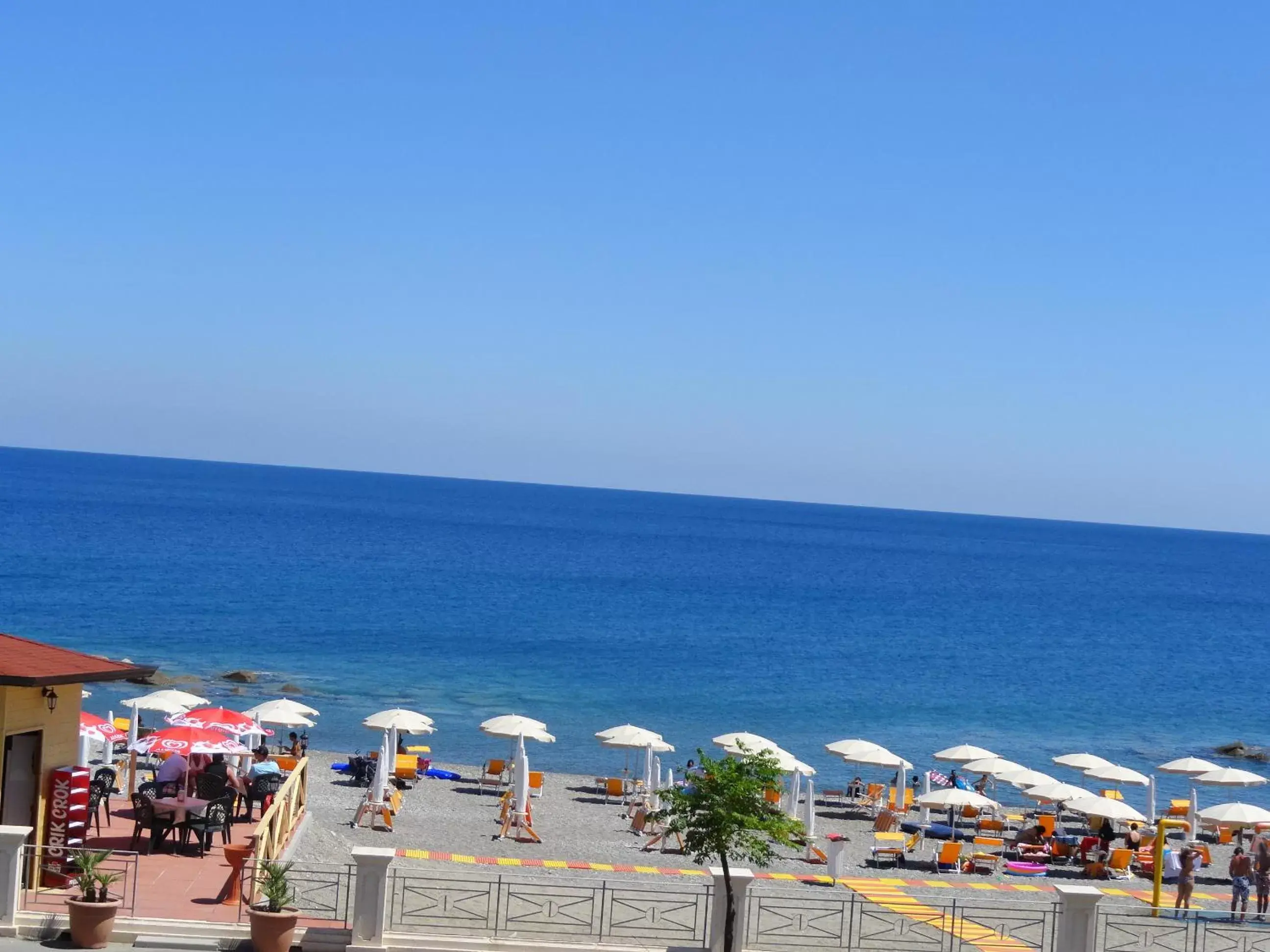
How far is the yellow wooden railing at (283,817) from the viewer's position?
1661 cm

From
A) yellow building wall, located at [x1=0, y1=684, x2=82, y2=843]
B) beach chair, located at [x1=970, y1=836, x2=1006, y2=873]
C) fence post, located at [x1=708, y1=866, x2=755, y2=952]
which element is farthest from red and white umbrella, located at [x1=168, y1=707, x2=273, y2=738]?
beach chair, located at [x1=970, y1=836, x2=1006, y2=873]

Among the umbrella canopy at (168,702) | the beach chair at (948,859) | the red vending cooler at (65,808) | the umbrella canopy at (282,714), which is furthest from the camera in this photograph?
the umbrella canopy at (282,714)

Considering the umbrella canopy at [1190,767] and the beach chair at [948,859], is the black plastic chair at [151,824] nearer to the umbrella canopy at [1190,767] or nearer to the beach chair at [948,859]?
the beach chair at [948,859]

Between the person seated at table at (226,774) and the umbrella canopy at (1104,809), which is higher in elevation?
the person seated at table at (226,774)

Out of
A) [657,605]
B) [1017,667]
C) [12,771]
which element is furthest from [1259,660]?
[12,771]

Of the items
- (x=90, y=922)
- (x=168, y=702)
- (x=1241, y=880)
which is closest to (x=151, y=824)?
(x=90, y=922)

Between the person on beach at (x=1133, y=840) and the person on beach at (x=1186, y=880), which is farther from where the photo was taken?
the person on beach at (x=1133, y=840)

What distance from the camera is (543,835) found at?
1031 inches

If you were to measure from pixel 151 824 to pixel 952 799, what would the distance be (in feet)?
52.3

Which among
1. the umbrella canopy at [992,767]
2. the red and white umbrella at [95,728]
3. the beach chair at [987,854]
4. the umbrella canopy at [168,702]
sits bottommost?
the beach chair at [987,854]

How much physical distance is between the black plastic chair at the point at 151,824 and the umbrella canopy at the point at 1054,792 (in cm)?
1825

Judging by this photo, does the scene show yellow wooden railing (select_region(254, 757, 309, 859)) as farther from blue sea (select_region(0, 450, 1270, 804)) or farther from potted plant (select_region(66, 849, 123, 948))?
blue sea (select_region(0, 450, 1270, 804))

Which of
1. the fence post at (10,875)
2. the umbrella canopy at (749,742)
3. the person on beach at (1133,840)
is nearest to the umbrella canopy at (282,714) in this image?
the umbrella canopy at (749,742)

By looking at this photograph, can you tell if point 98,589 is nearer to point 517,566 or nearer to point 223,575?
point 223,575
